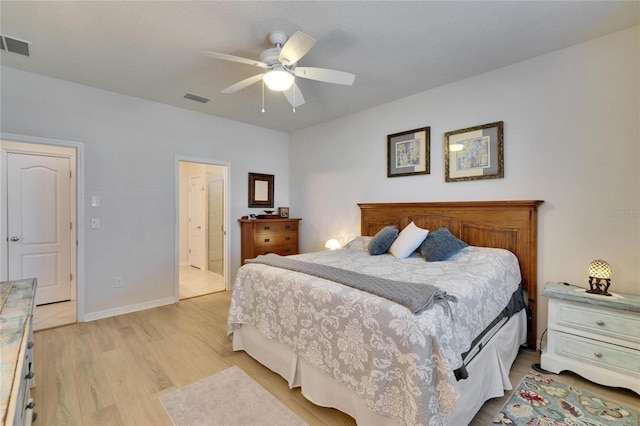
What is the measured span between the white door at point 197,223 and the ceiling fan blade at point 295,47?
431cm

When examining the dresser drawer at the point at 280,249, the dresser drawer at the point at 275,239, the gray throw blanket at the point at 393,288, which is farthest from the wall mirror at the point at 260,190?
the gray throw blanket at the point at 393,288

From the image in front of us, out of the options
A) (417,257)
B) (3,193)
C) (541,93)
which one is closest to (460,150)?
(541,93)

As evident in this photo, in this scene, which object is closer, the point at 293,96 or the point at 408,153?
the point at 293,96

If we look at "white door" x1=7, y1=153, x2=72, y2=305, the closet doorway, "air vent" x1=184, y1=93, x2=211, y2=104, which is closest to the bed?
"air vent" x1=184, y1=93, x2=211, y2=104

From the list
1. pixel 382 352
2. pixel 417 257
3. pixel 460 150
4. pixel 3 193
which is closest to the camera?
pixel 382 352

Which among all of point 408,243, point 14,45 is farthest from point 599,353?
point 14,45

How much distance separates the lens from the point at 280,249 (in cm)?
484

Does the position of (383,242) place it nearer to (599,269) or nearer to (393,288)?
(393,288)

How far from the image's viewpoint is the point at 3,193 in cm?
355

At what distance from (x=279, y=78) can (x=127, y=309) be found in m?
3.38

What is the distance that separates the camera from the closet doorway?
5.14 metres

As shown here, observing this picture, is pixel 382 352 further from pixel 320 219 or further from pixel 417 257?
pixel 320 219

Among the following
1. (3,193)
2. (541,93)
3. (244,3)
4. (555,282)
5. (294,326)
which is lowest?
(294,326)

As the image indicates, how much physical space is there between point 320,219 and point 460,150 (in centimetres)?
236
